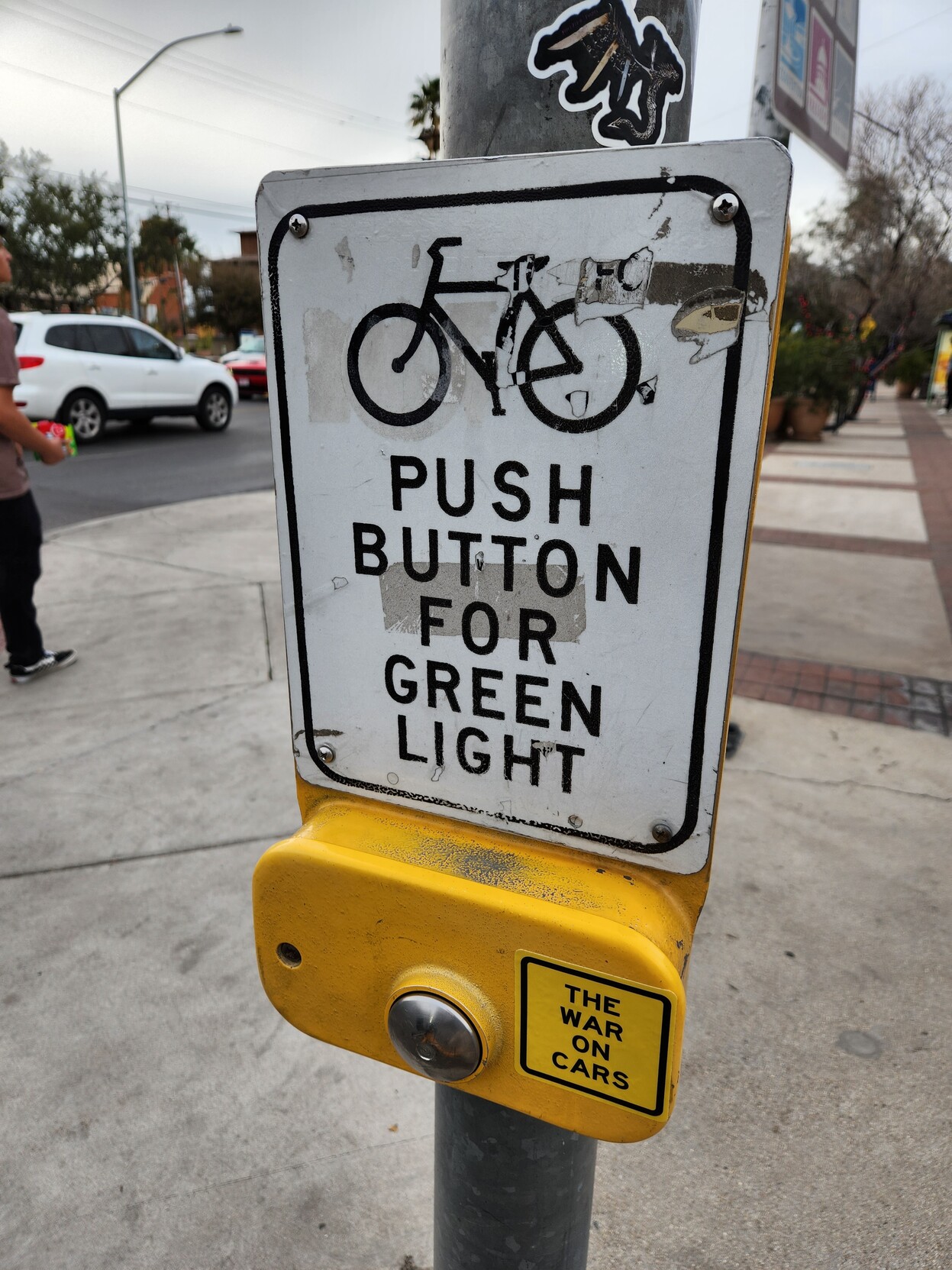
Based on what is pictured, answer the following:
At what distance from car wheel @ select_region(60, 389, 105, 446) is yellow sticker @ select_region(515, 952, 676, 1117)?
12060mm

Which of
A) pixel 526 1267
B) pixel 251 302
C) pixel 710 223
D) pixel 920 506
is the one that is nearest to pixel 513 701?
pixel 710 223

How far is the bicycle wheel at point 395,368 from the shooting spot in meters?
0.74

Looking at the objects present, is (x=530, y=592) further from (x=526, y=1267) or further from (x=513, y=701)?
(x=526, y=1267)

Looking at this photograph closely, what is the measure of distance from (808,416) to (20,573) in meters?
12.7

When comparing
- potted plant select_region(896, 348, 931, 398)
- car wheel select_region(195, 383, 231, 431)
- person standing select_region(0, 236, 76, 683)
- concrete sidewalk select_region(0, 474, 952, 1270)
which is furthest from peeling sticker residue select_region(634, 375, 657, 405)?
potted plant select_region(896, 348, 931, 398)

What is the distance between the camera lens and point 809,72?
217 centimetres

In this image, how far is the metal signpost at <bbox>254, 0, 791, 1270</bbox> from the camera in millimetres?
668

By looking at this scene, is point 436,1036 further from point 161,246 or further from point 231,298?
point 231,298

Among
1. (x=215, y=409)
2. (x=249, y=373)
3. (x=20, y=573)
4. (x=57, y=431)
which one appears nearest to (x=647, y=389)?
(x=20, y=573)

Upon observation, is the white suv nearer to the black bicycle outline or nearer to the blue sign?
the blue sign

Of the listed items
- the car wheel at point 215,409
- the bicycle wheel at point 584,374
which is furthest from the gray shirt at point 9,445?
the car wheel at point 215,409

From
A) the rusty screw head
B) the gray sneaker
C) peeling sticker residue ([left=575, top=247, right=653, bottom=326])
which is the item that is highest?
the rusty screw head

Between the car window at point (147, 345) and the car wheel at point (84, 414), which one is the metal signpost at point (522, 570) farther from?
the car window at point (147, 345)

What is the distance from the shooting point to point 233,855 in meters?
2.63
